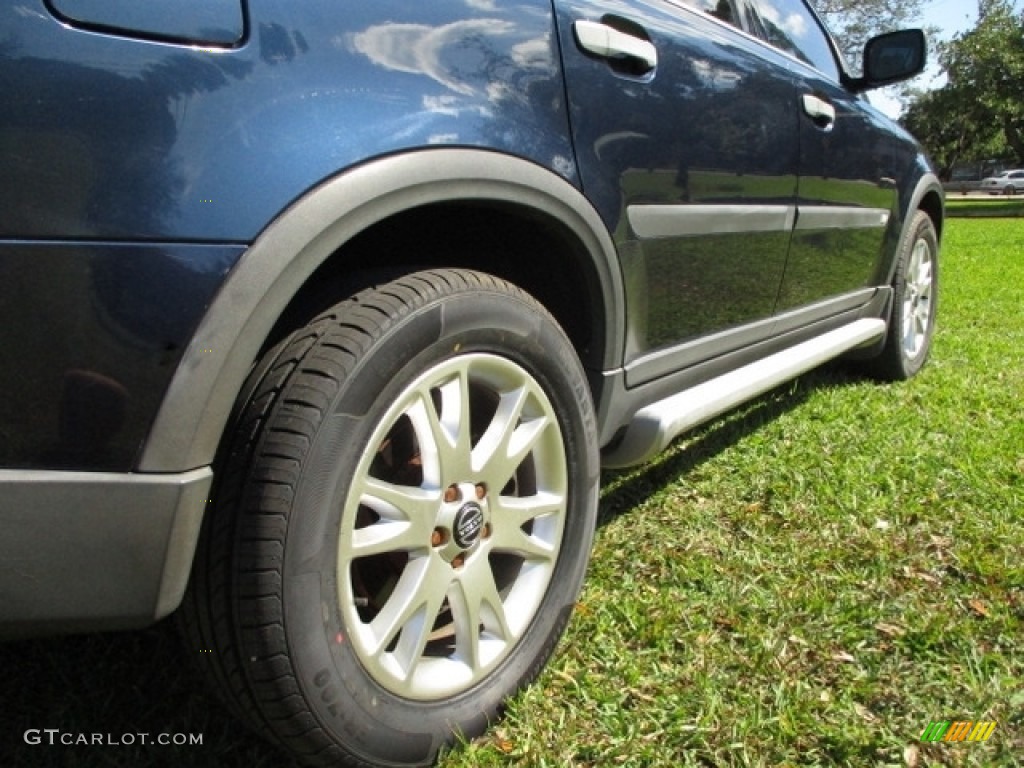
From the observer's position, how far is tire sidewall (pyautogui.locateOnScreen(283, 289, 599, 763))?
131cm

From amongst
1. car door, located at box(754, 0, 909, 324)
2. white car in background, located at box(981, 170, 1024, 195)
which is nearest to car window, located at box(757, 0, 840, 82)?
car door, located at box(754, 0, 909, 324)

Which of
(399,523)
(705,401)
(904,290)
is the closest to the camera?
(399,523)

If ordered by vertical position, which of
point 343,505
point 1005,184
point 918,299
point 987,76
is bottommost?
point 1005,184

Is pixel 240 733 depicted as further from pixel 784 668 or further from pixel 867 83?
pixel 867 83

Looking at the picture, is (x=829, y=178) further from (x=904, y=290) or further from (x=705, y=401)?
(x=904, y=290)

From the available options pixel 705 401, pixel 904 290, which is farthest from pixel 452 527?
pixel 904 290

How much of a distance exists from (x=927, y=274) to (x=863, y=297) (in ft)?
3.25

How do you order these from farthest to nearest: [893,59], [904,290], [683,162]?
[904,290] < [893,59] < [683,162]

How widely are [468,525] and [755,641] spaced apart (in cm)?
81

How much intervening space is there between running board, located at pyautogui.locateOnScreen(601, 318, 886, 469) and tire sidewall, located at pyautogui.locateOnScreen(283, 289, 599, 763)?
0.33m

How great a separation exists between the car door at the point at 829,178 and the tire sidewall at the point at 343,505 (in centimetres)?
140

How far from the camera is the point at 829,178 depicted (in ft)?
9.66

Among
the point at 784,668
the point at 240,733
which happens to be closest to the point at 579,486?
the point at 784,668

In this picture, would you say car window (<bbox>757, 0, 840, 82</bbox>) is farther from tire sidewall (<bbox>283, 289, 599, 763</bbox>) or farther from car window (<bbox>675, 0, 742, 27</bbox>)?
tire sidewall (<bbox>283, 289, 599, 763</bbox>)
